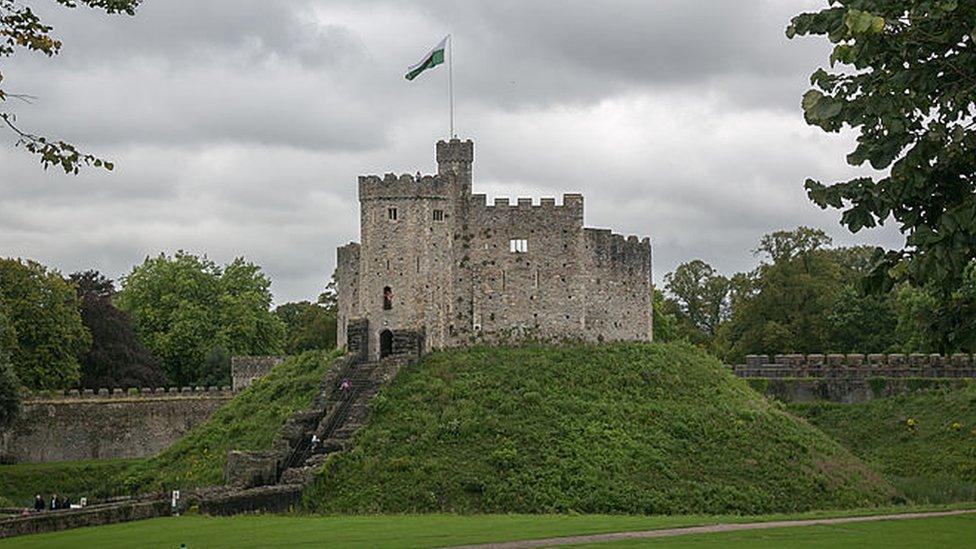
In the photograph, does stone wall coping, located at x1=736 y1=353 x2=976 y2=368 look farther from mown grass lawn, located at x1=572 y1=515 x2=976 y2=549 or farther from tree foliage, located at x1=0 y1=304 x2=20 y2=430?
tree foliage, located at x1=0 y1=304 x2=20 y2=430

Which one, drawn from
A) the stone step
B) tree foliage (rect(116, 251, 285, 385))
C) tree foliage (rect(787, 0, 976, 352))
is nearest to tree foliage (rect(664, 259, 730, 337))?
tree foliage (rect(116, 251, 285, 385))

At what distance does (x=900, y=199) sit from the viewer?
53.9 feet

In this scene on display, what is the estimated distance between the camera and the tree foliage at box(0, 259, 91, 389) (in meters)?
71.1

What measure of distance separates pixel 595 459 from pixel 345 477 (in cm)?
782

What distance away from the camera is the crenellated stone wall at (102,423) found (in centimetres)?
6706

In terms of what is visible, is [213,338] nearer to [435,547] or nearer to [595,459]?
[595,459]

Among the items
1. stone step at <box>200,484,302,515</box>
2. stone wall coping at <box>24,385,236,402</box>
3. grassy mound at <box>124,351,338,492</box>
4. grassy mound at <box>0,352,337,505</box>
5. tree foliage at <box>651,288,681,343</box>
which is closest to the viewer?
stone step at <box>200,484,302,515</box>

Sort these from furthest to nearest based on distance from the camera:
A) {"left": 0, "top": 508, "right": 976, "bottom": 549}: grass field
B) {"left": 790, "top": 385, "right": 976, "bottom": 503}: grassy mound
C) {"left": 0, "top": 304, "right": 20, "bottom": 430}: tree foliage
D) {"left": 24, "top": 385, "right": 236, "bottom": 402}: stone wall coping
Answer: {"left": 24, "top": 385, "right": 236, "bottom": 402}: stone wall coping, {"left": 0, "top": 304, "right": 20, "bottom": 430}: tree foliage, {"left": 790, "top": 385, "right": 976, "bottom": 503}: grassy mound, {"left": 0, "top": 508, "right": 976, "bottom": 549}: grass field

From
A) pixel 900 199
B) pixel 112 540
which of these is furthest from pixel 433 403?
pixel 900 199

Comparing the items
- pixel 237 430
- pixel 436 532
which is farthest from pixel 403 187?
pixel 436 532

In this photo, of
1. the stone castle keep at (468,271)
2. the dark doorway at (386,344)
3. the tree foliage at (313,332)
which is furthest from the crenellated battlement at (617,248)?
the tree foliage at (313,332)

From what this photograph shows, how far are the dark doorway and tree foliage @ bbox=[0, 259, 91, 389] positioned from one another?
2700 centimetres

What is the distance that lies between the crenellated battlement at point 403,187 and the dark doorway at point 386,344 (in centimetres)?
521

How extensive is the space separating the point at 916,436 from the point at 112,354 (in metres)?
46.0
